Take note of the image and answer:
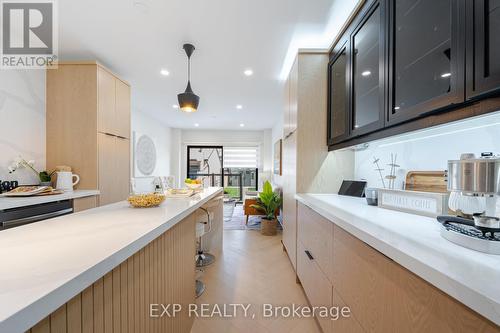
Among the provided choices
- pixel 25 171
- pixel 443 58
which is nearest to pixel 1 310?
pixel 443 58

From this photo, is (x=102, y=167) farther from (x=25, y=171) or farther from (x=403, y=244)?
(x=403, y=244)

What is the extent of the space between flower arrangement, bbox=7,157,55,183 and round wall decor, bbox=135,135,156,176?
7.33 feet

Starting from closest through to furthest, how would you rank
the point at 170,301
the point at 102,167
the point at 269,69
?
the point at 170,301 → the point at 102,167 → the point at 269,69

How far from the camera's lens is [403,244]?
2.31ft

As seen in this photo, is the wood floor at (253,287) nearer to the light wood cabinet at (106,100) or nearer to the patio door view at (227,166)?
the light wood cabinet at (106,100)

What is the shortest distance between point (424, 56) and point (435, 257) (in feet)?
3.18

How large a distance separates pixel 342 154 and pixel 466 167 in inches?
57.1

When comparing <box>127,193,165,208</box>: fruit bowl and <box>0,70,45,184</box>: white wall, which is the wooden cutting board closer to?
<box>127,193,165,208</box>: fruit bowl

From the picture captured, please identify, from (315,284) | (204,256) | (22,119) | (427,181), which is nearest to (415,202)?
(427,181)

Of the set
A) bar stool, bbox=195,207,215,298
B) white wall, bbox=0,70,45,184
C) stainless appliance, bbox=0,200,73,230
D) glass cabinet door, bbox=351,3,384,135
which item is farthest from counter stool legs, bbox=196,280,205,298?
white wall, bbox=0,70,45,184

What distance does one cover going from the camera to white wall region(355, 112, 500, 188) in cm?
94

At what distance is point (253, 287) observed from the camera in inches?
81.3

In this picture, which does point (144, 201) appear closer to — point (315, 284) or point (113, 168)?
point (315, 284)

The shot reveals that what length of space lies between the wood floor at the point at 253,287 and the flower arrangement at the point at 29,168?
2.09 metres
